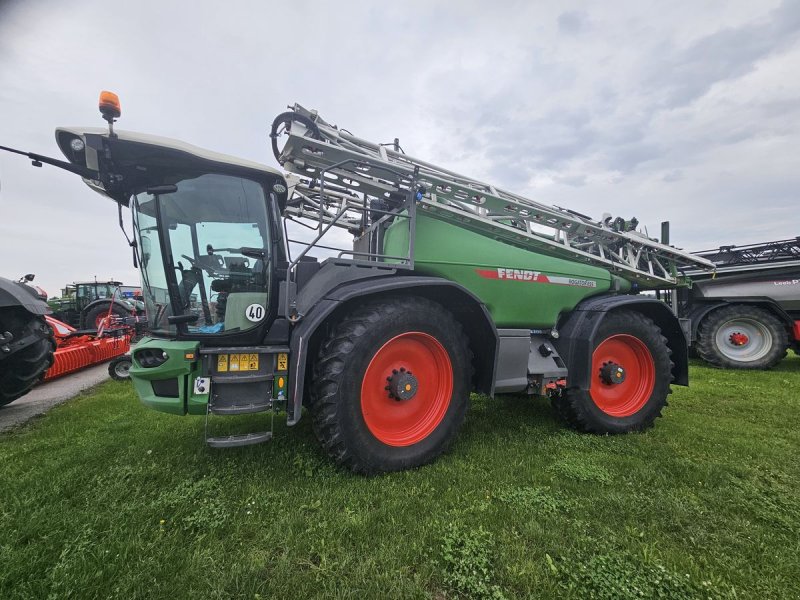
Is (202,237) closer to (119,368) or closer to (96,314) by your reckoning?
(119,368)

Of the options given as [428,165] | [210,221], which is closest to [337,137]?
[428,165]

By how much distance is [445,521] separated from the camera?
2305 millimetres

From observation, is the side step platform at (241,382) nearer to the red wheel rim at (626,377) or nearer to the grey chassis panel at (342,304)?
the grey chassis panel at (342,304)

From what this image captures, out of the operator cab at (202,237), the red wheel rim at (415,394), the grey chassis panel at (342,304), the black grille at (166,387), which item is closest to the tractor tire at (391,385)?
the red wheel rim at (415,394)

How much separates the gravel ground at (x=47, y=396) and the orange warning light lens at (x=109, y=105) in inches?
151

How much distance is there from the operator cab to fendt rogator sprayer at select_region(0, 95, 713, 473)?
0.01 m

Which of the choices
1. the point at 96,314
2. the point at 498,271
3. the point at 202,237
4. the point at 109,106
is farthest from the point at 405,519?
the point at 96,314

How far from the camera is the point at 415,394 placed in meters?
3.30

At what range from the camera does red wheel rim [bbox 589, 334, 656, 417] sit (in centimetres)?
420

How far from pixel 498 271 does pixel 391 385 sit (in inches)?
61.2

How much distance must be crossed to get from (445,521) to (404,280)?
171cm

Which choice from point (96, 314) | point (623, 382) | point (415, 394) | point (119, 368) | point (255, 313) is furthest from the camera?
point (96, 314)

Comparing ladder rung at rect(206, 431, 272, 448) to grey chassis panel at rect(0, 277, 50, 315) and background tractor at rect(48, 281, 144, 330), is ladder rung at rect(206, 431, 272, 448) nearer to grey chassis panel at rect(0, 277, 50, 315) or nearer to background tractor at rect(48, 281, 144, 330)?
grey chassis panel at rect(0, 277, 50, 315)

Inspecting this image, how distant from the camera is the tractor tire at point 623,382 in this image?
13.0ft
